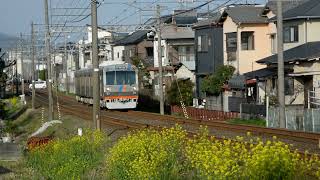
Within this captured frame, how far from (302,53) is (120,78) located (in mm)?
11364

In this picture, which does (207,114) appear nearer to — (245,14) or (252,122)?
(252,122)

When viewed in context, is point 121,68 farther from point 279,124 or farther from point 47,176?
point 47,176

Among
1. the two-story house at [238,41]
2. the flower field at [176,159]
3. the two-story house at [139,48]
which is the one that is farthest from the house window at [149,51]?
the flower field at [176,159]

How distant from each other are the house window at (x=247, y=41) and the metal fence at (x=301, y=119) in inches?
655

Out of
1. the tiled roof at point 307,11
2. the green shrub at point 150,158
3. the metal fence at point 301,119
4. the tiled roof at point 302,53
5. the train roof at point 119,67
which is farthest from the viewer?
the train roof at point 119,67

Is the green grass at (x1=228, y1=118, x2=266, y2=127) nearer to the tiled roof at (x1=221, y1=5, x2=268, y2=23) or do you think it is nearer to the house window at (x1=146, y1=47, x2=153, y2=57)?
the tiled roof at (x1=221, y1=5, x2=268, y2=23)

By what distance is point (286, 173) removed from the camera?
254 inches

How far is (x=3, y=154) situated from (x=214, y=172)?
14.3m

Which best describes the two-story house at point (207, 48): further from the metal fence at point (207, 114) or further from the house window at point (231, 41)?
the metal fence at point (207, 114)

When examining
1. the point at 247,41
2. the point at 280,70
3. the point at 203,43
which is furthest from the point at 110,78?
the point at 280,70

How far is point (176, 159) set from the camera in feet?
30.9

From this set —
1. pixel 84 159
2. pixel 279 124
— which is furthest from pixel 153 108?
pixel 84 159

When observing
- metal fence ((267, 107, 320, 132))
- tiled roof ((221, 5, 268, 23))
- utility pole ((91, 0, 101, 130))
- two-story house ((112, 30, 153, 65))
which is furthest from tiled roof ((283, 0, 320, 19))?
two-story house ((112, 30, 153, 65))

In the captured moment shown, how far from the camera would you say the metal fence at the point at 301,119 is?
21719 mm
